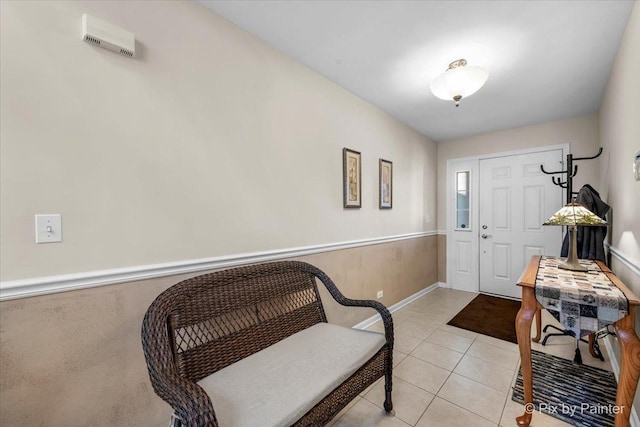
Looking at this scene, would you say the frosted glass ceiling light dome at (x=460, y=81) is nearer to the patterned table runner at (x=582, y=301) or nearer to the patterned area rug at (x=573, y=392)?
the patterned table runner at (x=582, y=301)

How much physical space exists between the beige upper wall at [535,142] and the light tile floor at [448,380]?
189cm

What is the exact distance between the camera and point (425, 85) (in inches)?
99.0

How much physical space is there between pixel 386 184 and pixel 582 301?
Result: 6.80 ft

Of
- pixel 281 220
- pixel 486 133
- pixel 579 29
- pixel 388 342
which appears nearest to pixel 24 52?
pixel 281 220

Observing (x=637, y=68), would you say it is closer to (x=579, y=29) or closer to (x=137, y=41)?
(x=579, y=29)

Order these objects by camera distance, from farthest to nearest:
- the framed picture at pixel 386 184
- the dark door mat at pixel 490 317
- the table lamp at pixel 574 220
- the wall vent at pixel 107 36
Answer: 1. the framed picture at pixel 386 184
2. the dark door mat at pixel 490 317
3. the table lamp at pixel 574 220
4. the wall vent at pixel 107 36

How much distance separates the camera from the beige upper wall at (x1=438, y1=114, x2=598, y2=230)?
3.16 metres

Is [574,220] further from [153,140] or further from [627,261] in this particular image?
[153,140]

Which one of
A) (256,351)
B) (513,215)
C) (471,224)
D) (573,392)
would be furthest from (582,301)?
(471,224)

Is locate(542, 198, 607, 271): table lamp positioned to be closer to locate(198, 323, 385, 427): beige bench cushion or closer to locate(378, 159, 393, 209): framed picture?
locate(198, 323, 385, 427): beige bench cushion

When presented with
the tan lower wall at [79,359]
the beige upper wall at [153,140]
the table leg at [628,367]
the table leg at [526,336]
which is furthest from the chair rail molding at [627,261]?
the tan lower wall at [79,359]

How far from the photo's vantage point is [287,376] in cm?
124

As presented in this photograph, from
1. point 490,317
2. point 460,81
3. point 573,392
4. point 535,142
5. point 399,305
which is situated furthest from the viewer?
point 535,142

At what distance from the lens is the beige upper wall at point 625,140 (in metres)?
1.54
